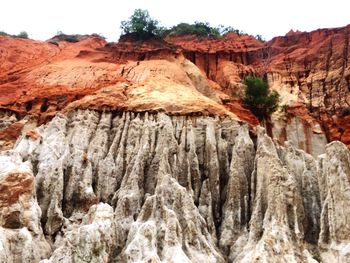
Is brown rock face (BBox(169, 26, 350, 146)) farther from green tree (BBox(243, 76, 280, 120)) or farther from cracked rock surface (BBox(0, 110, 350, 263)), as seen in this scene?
cracked rock surface (BBox(0, 110, 350, 263))

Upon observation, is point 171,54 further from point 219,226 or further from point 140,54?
point 219,226

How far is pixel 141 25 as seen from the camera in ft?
154

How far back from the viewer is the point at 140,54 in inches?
1644

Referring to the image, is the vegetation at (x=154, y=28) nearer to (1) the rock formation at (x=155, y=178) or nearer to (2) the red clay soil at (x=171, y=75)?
(2) the red clay soil at (x=171, y=75)

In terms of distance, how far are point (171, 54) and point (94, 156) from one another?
19.3m

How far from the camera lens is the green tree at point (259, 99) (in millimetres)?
34781

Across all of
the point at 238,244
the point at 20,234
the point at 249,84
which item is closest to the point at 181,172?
the point at 238,244

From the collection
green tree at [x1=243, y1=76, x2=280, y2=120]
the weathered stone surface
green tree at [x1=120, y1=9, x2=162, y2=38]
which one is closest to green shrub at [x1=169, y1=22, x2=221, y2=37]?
green tree at [x1=120, y1=9, x2=162, y2=38]

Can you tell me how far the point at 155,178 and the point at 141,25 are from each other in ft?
92.0

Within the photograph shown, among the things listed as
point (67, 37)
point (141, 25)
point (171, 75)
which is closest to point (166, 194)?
point (171, 75)

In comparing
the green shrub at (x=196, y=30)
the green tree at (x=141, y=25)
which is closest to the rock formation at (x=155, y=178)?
the green tree at (x=141, y=25)

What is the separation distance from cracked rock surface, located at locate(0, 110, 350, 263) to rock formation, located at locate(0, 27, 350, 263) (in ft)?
0.16

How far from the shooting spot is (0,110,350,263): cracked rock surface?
17484 mm

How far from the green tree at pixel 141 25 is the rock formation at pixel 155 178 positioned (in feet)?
46.6
